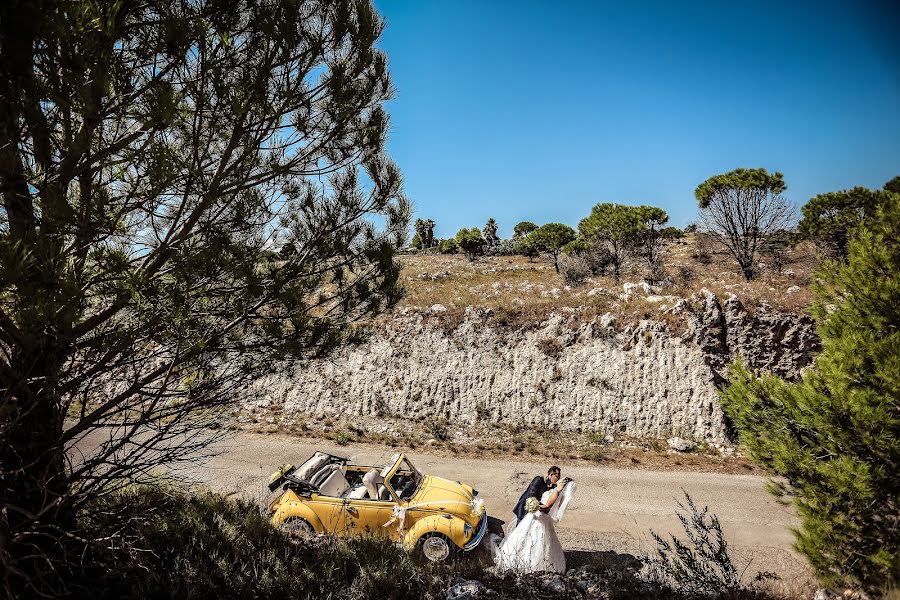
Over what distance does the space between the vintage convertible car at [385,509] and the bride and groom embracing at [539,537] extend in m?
0.64

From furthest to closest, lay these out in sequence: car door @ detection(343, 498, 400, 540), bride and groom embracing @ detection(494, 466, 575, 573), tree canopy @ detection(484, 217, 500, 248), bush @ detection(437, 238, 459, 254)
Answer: tree canopy @ detection(484, 217, 500, 248) < bush @ detection(437, 238, 459, 254) < car door @ detection(343, 498, 400, 540) < bride and groom embracing @ detection(494, 466, 575, 573)

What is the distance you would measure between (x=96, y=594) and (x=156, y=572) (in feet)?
2.15

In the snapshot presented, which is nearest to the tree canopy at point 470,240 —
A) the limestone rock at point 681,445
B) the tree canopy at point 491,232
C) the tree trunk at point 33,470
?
the tree canopy at point 491,232

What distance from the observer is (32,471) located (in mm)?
4266

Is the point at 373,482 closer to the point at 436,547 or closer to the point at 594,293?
the point at 436,547

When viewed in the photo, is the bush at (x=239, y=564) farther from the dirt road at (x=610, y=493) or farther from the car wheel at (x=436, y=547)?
the dirt road at (x=610, y=493)

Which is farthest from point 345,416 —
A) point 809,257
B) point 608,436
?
point 809,257

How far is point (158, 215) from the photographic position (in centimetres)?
418

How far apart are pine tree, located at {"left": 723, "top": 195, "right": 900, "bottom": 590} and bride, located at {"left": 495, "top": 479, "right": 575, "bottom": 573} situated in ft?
11.7

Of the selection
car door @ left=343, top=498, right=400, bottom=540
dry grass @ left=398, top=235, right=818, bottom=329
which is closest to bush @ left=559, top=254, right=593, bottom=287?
dry grass @ left=398, top=235, right=818, bottom=329

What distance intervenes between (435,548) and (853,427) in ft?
23.3

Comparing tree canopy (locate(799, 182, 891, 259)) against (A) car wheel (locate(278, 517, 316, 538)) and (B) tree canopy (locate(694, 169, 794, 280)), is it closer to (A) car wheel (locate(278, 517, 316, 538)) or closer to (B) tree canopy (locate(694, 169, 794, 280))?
(B) tree canopy (locate(694, 169, 794, 280))

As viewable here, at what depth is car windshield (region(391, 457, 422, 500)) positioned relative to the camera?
8531mm

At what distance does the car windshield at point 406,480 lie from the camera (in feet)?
28.0
